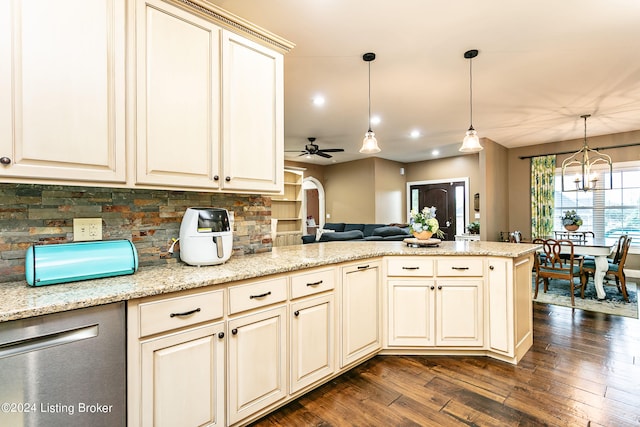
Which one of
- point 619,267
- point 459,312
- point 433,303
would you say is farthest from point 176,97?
point 619,267

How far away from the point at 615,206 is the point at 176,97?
7.61m

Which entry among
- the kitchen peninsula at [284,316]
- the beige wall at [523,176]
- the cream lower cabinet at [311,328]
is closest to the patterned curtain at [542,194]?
the beige wall at [523,176]

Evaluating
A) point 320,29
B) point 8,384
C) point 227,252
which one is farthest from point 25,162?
point 320,29

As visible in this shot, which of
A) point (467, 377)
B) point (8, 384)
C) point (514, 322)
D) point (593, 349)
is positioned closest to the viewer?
point (8, 384)

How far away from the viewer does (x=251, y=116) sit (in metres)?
2.03

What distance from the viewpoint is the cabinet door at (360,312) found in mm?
2227

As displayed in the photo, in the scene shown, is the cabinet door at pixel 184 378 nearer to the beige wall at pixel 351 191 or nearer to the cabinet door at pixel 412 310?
the cabinet door at pixel 412 310

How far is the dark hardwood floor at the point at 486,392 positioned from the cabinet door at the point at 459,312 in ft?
0.58

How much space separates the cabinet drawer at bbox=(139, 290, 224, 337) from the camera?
4.36 feet

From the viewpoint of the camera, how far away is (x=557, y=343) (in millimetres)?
2836

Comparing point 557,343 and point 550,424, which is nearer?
point 550,424

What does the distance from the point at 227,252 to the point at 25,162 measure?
99 cm

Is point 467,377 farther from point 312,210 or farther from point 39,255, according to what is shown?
point 312,210

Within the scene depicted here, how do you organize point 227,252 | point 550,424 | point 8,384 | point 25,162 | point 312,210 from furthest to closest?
point 312,210
point 227,252
point 550,424
point 25,162
point 8,384
